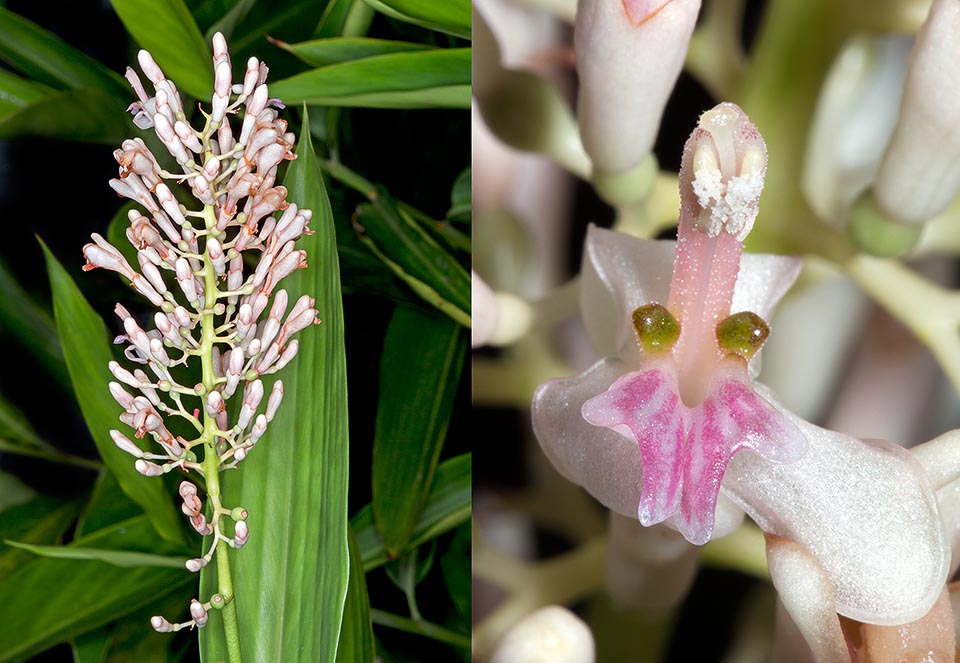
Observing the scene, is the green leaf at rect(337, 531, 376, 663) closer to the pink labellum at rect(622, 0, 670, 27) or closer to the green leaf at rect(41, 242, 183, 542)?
the green leaf at rect(41, 242, 183, 542)

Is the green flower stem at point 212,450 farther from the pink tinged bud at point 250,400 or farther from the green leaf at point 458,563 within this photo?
the green leaf at point 458,563

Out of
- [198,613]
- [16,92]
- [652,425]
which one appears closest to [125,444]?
[198,613]

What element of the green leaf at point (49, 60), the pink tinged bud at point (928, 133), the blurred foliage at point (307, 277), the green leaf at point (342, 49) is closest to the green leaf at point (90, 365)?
the blurred foliage at point (307, 277)

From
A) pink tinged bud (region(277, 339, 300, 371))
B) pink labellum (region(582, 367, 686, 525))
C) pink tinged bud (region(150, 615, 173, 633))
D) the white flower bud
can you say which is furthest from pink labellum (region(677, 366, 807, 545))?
pink tinged bud (region(150, 615, 173, 633))

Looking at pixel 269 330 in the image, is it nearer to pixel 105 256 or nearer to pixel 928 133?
pixel 105 256

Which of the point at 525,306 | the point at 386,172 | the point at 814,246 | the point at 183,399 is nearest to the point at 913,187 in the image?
the point at 814,246

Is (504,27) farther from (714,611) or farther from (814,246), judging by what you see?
(714,611)
